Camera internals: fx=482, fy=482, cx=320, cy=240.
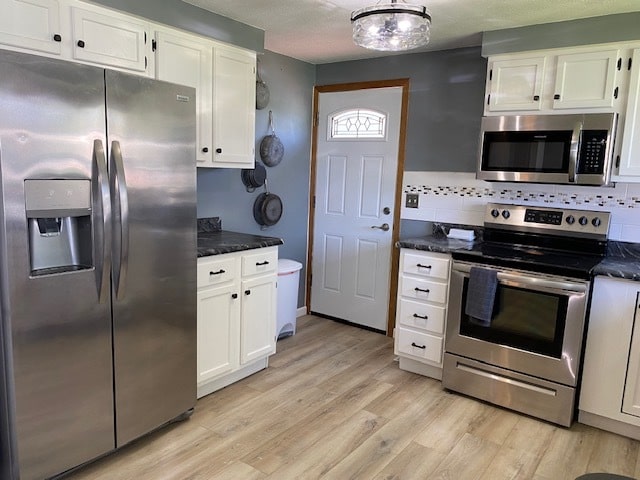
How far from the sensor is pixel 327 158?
4.40 m

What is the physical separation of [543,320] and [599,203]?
3.05 ft

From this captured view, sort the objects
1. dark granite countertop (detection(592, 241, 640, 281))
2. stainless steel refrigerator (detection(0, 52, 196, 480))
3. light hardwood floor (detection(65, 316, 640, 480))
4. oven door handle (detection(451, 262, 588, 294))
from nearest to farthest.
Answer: stainless steel refrigerator (detection(0, 52, 196, 480)), light hardwood floor (detection(65, 316, 640, 480)), dark granite countertop (detection(592, 241, 640, 281)), oven door handle (detection(451, 262, 588, 294))

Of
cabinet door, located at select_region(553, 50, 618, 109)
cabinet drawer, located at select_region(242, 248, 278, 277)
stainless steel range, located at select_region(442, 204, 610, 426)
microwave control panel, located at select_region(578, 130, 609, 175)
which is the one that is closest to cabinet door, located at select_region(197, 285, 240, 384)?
cabinet drawer, located at select_region(242, 248, 278, 277)

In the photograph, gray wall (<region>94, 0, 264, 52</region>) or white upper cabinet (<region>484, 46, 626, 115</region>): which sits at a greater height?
gray wall (<region>94, 0, 264, 52</region>)

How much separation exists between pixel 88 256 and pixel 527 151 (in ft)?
8.40

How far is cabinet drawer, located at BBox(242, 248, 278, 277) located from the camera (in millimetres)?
3002

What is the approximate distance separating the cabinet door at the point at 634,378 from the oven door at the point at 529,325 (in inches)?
9.5

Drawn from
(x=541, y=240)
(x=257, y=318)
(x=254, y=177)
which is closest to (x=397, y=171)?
(x=254, y=177)

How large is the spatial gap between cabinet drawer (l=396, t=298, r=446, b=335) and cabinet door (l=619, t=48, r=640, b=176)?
1362mm

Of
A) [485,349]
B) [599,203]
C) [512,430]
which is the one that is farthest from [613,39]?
[512,430]

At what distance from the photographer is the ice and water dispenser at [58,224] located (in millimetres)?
1853

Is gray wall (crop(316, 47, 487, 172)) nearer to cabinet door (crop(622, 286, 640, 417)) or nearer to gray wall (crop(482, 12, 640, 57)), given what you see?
gray wall (crop(482, 12, 640, 57))

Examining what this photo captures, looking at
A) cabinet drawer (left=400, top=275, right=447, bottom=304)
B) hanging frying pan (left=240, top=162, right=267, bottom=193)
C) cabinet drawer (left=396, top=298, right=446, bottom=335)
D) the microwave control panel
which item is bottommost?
cabinet drawer (left=396, top=298, right=446, bottom=335)

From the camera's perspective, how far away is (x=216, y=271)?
2.79 metres
